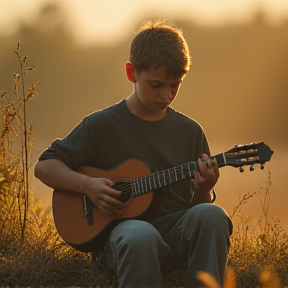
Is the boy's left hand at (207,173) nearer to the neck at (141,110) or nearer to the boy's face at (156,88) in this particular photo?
the boy's face at (156,88)

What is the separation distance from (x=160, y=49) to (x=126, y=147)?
65cm

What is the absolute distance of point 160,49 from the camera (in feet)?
15.2

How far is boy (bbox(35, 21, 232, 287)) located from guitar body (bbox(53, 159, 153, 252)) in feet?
0.20

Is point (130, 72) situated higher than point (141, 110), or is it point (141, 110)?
point (130, 72)

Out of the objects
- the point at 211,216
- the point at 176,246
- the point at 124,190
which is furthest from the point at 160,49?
the point at 176,246

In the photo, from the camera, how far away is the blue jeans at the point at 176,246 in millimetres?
4070

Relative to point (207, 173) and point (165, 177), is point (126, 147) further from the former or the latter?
point (207, 173)

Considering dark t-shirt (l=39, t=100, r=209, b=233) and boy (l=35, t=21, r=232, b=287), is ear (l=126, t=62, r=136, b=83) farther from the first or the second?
dark t-shirt (l=39, t=100, r=209, b=233)

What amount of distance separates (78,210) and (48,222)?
1.36m

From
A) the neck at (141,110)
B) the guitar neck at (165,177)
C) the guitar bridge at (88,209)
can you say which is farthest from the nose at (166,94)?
the guitar bridge at (88,209)

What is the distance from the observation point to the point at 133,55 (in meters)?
4.77

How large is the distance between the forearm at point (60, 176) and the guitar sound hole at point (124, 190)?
0.21m

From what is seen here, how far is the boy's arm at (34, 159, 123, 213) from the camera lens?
4504 mm

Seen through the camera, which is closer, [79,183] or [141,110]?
[79,183]
